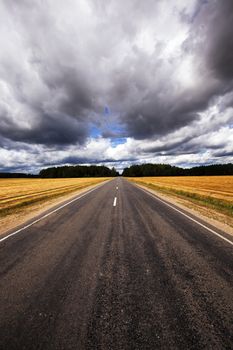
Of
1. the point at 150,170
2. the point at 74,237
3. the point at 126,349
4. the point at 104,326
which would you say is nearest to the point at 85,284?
the point at 104,326

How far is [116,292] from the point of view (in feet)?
10.4

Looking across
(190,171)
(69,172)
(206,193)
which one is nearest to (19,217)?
(206,193)

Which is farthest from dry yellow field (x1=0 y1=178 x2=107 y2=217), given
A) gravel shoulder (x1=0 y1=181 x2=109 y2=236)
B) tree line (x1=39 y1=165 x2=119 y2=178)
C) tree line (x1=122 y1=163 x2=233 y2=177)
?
tree line (x1=122 y1=163 x2=233 y2=177)

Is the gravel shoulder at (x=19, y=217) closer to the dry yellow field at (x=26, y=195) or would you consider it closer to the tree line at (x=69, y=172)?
the dry yellow field at (x=26, y=195)

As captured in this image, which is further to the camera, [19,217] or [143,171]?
[143,171]

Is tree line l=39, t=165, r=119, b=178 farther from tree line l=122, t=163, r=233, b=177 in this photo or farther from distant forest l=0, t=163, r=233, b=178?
tree line l=122, t=163, r=233, b=177

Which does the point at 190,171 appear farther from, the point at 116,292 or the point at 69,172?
the point at 116,292

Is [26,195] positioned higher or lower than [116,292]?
lower

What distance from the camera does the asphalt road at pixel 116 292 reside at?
2.29 meters

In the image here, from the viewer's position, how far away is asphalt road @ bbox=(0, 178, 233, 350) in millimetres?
2289

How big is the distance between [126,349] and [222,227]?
659cm

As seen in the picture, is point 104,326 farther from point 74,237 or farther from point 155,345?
point 74,237

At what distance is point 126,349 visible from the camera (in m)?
2.12

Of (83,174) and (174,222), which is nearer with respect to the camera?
(174,222)
